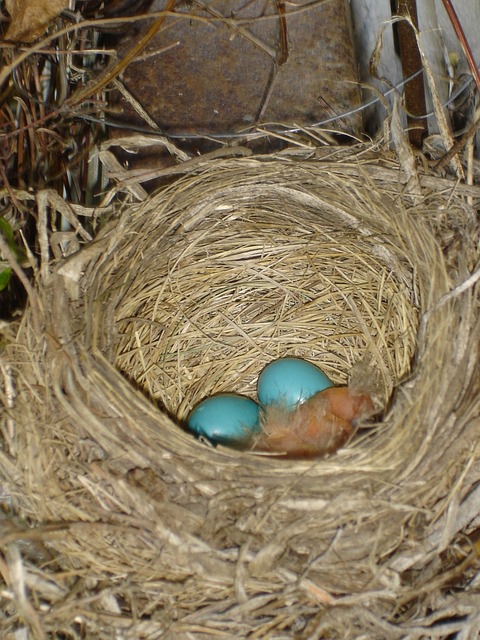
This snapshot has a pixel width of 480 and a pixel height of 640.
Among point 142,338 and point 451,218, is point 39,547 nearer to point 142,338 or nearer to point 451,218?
point 142,338

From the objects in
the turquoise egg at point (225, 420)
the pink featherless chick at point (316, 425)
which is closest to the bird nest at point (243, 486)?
the pink featherless chick at point (316, 425)

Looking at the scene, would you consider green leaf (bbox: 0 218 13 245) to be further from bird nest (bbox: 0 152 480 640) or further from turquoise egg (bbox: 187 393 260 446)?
turquoise egg (bbox: 187 393 260 446)

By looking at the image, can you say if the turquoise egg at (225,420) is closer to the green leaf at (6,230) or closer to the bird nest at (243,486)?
the bird nest at (243,486)


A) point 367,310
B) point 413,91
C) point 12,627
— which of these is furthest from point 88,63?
point 12,627

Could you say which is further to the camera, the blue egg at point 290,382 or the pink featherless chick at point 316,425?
the blue egg at point 290,382

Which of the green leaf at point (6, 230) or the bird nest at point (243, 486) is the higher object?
the green leaf at point (6, 230)

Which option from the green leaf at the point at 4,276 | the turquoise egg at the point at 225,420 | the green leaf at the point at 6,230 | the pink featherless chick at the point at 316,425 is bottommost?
the turquoise egg at the point at 225,420
